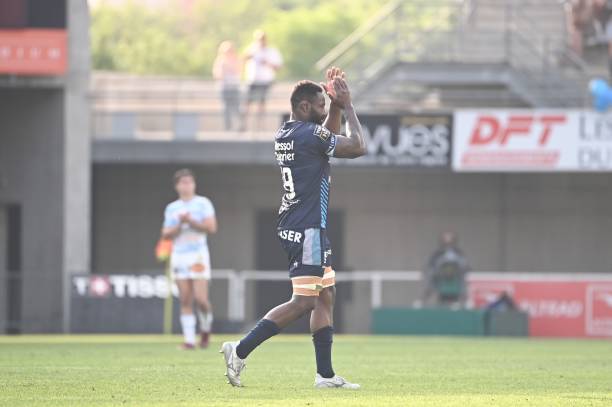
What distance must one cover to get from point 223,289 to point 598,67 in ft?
29.0

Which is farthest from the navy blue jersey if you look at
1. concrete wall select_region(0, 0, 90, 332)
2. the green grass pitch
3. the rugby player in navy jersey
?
concrete wall select_region(0, 0, 90, 332)

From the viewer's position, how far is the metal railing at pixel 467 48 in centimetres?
2938

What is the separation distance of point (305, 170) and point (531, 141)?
1836 cm

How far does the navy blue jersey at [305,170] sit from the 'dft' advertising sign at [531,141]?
17.9m

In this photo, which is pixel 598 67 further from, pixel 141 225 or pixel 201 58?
pixel 201 58

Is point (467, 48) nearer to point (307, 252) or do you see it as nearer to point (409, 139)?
point (409, 139)

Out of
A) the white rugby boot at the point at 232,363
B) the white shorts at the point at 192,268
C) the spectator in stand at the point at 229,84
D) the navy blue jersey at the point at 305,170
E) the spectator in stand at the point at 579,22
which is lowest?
the white rugby boot at the point at 232,363

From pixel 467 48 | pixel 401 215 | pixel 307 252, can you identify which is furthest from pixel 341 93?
pixel 401 215

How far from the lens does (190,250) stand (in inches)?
693

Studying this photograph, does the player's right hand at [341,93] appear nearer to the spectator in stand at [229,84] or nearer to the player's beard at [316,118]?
the player's beard at [316,118]

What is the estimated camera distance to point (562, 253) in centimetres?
3325

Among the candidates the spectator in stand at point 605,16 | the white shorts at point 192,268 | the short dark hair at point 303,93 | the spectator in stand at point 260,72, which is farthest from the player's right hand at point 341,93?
the spectator in stand at point 605,16

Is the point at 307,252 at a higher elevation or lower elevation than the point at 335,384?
higher

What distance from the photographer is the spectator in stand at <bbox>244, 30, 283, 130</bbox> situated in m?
29.5
